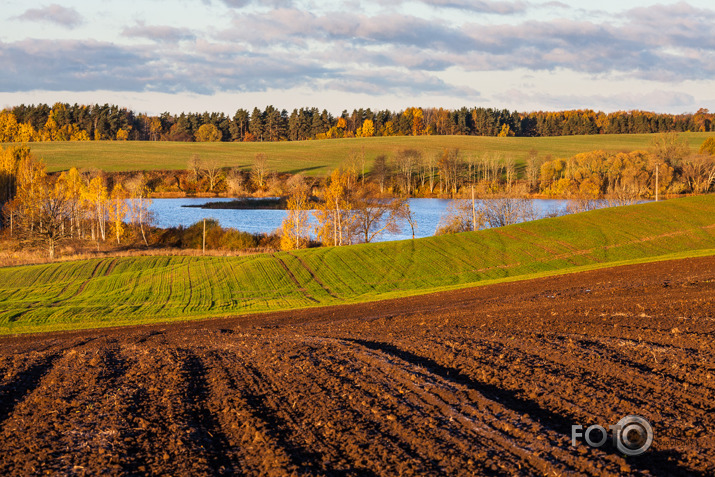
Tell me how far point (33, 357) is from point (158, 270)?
30.4 m

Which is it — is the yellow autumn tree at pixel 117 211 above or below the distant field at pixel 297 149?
below

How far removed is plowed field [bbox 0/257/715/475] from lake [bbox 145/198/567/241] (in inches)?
2216

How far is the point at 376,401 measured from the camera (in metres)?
9.70

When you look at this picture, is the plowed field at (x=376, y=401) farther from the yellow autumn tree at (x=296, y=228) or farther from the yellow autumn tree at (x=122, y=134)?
the yellow autumn tree at (x=122, y=134)

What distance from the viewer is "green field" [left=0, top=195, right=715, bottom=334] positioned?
3369cm

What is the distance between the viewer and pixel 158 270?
145 ft

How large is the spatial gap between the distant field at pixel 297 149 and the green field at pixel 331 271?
79133 mm

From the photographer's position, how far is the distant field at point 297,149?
13238cm

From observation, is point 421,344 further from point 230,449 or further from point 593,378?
point 230,449

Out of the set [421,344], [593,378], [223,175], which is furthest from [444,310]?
[223,175]

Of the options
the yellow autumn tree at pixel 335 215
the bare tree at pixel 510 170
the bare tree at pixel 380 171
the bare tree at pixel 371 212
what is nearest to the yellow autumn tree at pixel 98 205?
the yellow autumn tree at pixel 335 215

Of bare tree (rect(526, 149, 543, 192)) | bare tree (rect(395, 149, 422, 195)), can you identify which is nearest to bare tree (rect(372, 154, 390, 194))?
bare tree (rect(395, 149, 422, 195))

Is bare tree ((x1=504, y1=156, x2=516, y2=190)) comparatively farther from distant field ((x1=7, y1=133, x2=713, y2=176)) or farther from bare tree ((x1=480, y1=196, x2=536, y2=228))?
bare tree ((x1=480, y1=196, x2=536, y2=228))

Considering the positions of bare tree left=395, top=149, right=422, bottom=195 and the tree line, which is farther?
bare tree left=395, top=149, right=422, bottom=195
